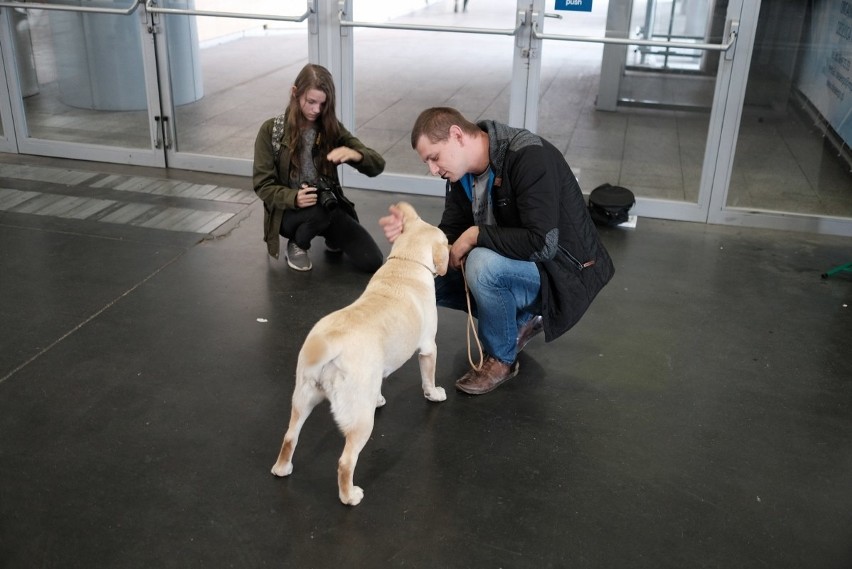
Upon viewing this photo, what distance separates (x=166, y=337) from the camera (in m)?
3.97

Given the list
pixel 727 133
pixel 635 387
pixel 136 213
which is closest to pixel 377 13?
pixel 136 213

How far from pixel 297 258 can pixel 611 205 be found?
2.21 meters

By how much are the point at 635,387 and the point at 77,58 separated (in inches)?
214

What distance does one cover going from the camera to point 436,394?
11.4ft

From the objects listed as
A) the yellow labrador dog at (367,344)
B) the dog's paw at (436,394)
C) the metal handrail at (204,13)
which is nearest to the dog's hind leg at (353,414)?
the yellow labrador dog at (367,344)

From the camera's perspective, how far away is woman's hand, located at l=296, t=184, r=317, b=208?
4.44 meters

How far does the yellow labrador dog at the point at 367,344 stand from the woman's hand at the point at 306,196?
1310mm

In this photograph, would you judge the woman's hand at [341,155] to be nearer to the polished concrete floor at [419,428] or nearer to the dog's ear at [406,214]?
the polished concrete floor at [419,428]

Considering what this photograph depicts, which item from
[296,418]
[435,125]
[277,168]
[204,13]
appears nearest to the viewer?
[296,418]

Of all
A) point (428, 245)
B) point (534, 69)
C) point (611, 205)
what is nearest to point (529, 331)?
point (428, 245)

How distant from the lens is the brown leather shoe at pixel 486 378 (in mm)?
3551

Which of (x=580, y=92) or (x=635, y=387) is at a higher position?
(x=580, y=92)

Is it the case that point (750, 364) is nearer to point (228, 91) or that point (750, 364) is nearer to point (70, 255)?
point (70, 255)

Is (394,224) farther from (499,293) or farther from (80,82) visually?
(80,82)
